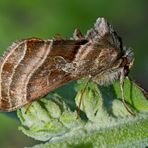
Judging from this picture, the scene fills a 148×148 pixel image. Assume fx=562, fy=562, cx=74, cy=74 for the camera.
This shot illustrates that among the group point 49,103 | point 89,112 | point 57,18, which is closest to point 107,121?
point 89,112

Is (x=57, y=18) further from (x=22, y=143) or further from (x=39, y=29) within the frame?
(x=22, y=143)

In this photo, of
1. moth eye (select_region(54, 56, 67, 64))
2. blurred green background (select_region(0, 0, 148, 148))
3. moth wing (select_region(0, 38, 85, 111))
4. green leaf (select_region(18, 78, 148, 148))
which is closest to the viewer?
green leaf (select_region(18, 78, 148, 148))

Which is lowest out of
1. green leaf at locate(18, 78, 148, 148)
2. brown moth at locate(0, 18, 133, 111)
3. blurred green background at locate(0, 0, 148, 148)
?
green leaf at locate(18, 78, 148, 148)

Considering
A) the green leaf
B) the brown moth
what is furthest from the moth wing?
the green leaf

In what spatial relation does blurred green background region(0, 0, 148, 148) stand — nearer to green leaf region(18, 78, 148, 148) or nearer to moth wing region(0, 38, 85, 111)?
moth wing region(0, 38, 85, 111)

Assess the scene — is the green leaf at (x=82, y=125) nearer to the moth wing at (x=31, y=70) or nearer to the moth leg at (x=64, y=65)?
the moth wing at (x=31, y=70)

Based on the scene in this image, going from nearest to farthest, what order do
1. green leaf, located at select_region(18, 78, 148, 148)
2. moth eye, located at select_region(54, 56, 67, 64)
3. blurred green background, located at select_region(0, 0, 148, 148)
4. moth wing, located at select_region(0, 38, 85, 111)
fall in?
green leaf, located at select_region(18, 78, 148, 148)
moth wing, located at select_region(0, 38, 85, 111)
moth eye, located at select_region(54, 56, 67, 64)
blurred green background, located at select_region(0, 0, 148, 148)
